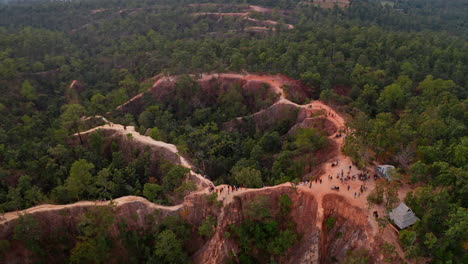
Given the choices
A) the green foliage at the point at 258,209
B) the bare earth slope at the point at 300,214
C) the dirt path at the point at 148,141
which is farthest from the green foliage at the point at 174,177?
the green foliage at the point at 258,209

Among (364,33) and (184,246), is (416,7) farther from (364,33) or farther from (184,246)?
(184,246)

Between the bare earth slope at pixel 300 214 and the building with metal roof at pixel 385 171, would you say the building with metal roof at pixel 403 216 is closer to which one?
the bare earth slope at pixel 300 214

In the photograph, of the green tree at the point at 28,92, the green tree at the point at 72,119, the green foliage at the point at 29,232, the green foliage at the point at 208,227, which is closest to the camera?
the green foliage at the point at 29,232

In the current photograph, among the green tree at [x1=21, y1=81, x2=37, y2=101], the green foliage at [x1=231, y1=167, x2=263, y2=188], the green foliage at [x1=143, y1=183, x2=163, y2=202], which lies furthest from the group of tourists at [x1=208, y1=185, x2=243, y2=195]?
the green tree at [x1=21, y1=81, x2=37, y2=101]

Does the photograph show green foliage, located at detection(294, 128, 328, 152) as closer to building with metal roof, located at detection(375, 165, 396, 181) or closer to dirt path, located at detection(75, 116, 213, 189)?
building with metal roof, located at detection(375, 165, 396, 181)

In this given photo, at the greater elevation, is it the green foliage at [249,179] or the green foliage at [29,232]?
the green foliage at [249,179]

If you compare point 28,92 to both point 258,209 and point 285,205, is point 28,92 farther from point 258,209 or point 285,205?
point 285,205

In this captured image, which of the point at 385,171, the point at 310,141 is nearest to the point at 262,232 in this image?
the point at 385,171

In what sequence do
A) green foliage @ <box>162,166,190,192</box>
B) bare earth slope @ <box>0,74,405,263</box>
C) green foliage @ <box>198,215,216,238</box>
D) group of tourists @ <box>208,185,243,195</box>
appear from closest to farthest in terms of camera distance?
bare earth slope @ <box>0,74,405,263</box> → green foliage @ <box>198,215,216,238</box> → group of tourists @ <box>208,185,243,195</box> → green foliage @ <box>162,166,190,192</box>

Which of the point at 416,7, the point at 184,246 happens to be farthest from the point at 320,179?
the point at 416,7
